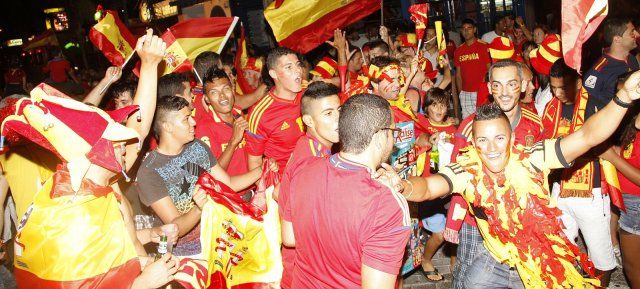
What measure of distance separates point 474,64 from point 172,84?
6.61m

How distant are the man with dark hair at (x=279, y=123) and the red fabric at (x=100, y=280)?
2300 millimetres

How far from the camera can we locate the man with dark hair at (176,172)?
4.29 metres

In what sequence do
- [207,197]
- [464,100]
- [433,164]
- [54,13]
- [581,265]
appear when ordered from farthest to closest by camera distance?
[54,13] → [464,100] → [433,164] → [207,197] → [581,265]

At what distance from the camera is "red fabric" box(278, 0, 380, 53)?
26.2ft

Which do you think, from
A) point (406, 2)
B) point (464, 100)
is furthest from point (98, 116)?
point (406, 2)

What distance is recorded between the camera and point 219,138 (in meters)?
5.88

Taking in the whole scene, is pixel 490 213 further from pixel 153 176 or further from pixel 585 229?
pixel 153 176

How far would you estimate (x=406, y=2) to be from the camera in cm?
1557

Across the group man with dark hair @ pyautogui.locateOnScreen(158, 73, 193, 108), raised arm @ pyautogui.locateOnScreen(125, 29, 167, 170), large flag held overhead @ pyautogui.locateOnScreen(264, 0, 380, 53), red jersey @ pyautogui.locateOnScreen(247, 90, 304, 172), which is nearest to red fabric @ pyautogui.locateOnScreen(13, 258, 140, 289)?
raised arm @ pyautogui.locateOnScreen(125, 29, 167, 170)

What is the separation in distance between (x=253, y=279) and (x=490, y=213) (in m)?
2.10

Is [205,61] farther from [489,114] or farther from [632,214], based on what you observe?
[632,214]

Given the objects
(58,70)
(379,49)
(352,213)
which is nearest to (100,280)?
(352,213)

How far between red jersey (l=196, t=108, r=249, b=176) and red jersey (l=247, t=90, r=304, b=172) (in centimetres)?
22

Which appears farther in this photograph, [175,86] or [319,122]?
[175,86]
